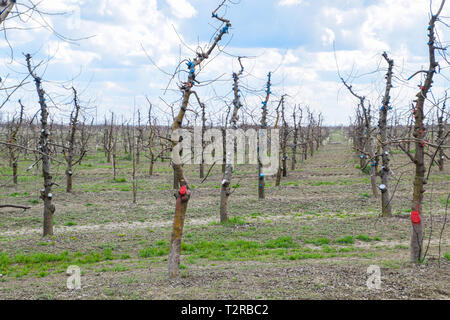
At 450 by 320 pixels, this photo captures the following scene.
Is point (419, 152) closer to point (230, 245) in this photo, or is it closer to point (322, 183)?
point (230, 245)

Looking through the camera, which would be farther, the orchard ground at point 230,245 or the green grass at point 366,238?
the green grass at point 366,238

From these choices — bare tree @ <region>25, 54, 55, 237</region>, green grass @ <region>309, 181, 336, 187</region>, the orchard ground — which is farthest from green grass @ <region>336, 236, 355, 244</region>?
green grass @ <region>309, 181, 336, 187</region>

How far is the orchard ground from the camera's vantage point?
598cm

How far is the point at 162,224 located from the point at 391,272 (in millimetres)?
8116

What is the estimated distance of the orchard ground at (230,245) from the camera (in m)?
5.98

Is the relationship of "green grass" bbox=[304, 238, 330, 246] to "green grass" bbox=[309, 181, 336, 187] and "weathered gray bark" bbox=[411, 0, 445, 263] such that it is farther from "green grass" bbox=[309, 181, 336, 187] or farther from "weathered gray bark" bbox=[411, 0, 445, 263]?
"green grass" bbox=[309, 181, 336, 187]

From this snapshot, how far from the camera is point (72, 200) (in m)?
17.2

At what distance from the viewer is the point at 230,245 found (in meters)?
10.1

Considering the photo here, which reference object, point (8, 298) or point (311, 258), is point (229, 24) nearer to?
point (311, 258)

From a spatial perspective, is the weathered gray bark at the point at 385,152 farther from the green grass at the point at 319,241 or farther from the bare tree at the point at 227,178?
the bare tree at the point at 227,178
